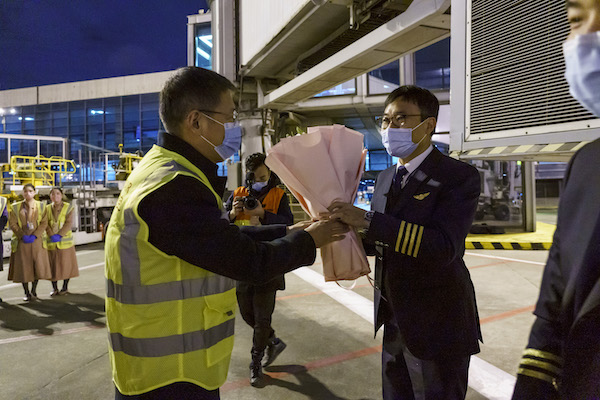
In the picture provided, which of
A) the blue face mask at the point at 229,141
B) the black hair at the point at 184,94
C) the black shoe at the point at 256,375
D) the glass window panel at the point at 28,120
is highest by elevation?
the glass window panel at the point at 28,120

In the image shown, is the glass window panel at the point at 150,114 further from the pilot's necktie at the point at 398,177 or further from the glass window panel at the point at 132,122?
the pilot's necktie at the point at 398,177

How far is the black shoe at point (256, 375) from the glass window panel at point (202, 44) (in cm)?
1467

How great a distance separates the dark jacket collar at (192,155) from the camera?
1473 mm

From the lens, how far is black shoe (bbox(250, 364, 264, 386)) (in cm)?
331

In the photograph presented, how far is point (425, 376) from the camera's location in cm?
168

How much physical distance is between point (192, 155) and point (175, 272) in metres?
0.46

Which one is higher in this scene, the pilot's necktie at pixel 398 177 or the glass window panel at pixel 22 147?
the glass window panel at pixel 22 147

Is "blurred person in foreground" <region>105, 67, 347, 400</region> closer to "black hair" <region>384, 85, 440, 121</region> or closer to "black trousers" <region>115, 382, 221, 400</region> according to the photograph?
"black trousers" <region>115, 382, 221, 400</region>

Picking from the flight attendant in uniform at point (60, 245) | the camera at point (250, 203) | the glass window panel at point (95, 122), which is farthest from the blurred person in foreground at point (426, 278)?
the glass window panel at point (95, 122)

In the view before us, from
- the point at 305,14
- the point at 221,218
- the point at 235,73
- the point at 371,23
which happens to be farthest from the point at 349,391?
the point at 235,73

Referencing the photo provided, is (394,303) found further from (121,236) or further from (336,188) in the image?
(121,236)

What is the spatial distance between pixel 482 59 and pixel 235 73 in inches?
373

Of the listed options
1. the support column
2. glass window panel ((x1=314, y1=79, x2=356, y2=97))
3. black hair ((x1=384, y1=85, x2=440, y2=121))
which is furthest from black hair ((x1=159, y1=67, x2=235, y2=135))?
glass window panel ((x1=314, y1=79, x2=356, y2=97))

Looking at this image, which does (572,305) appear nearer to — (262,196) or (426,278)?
(426,278)
